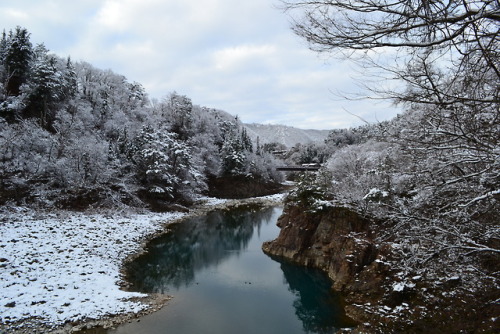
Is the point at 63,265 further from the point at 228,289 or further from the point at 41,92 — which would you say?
the point at 41,92

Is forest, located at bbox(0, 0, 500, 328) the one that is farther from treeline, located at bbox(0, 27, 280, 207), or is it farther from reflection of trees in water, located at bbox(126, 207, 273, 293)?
reflection of trees in water, located at bbox(126, 207, 273, 293)

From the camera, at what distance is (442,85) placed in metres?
3.07

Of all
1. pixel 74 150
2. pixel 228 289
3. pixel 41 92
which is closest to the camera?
pixel 228 289

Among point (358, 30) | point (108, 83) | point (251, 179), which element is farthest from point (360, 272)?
point (108, 83)

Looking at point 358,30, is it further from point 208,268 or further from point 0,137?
point 0,137

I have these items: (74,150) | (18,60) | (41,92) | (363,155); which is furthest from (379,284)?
(18,60)

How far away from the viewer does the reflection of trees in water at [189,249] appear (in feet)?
47.9

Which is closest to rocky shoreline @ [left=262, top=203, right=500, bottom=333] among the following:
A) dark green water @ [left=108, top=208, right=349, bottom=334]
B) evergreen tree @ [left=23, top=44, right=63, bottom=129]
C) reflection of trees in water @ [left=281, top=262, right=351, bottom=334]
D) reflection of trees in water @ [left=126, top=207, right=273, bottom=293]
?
reflection of trees in water @ [left=281, top=262, right=351, bottom=334]

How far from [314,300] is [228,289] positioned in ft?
12.8

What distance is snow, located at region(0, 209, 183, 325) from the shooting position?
10.4 m

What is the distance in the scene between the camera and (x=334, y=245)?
1541 cm

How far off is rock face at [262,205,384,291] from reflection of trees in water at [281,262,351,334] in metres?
0.59

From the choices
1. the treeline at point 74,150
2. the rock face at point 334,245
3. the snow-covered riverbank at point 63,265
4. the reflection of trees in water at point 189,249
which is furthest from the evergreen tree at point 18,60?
the rock face at point 334,245

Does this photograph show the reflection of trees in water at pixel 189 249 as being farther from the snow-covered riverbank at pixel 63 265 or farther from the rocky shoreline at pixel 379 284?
the rocky shoreline at pixel 379 284
